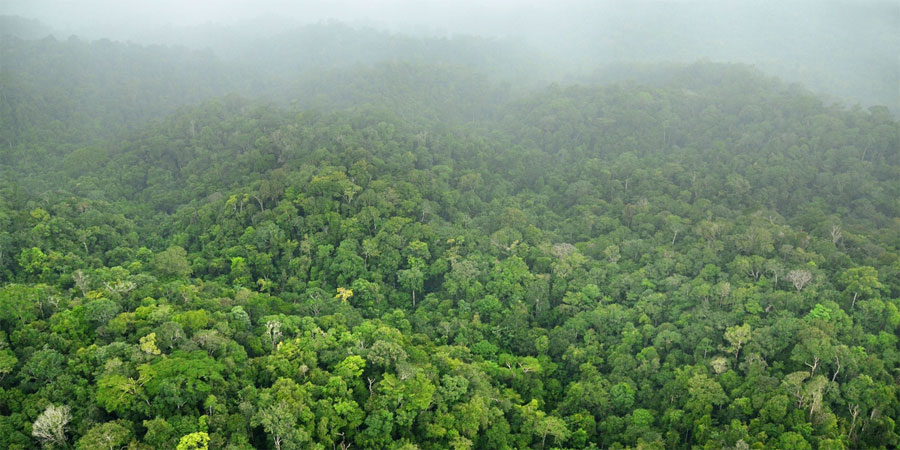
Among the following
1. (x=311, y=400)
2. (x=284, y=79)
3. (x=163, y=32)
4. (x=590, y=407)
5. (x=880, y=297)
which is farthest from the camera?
(x=163, y=32)

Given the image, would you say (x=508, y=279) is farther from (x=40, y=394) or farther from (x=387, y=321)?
(x=40, y=394)

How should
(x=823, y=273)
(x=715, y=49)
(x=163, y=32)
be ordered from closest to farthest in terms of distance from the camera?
1. (x=823, y=273)
2. (x=715, y=49)
3. (x=163, y=32)

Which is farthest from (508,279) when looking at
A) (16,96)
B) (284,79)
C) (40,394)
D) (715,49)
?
(715,49)

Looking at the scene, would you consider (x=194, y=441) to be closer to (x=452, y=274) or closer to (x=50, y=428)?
(x=50, y=428)

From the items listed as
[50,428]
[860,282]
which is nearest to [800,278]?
[860,282]

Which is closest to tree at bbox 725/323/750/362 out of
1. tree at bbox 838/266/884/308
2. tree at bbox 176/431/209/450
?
tree at bbox 838/266/884/308

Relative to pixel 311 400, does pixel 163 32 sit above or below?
above

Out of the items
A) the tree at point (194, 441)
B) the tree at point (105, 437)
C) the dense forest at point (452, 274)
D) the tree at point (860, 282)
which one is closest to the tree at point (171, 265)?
the dense forest at point (452, 274)
